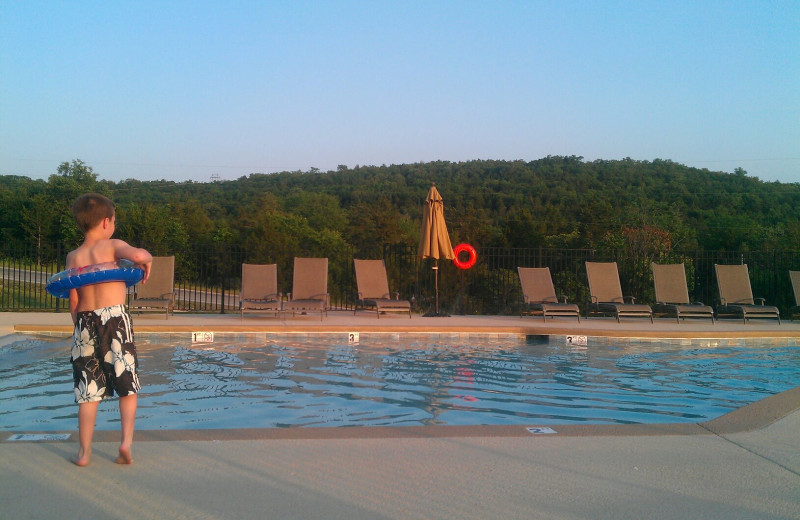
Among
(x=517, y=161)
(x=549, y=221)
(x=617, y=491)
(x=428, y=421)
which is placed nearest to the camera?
(x=617, y=491)

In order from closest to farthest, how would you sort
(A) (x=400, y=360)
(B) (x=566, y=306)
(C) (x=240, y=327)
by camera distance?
1. (A) (x=400, y=360)
2. (C) (x=240, y=327)
3. (B) (x=566, y=306)

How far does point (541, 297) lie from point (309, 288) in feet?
12.6

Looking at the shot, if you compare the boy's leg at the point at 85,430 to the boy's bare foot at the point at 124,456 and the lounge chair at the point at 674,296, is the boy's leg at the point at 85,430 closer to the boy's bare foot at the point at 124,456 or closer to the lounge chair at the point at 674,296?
the boy's bare foot at the point at 124,456

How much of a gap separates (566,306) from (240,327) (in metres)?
5.17

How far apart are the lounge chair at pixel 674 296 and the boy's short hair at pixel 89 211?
33.3 feet

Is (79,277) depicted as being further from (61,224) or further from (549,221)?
(549,221)

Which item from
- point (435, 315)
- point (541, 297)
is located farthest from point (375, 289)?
point (541, 297)

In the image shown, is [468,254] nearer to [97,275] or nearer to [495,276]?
[495,276]

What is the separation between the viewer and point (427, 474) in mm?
3062

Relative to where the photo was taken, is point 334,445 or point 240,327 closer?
point 334,445

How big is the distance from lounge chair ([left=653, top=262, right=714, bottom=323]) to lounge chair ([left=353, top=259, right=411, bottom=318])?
4352 mm

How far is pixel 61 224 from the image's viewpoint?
86.9 ft

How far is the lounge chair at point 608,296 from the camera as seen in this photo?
1127 cm

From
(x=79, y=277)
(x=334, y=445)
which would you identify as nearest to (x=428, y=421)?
(x=334, y=445)
